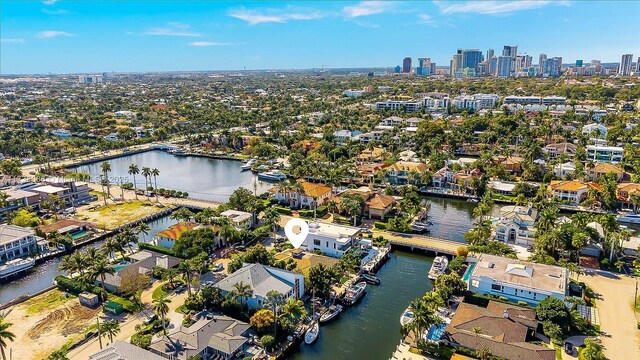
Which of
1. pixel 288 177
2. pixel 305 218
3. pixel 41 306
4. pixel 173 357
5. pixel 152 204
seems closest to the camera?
pixel 173 357

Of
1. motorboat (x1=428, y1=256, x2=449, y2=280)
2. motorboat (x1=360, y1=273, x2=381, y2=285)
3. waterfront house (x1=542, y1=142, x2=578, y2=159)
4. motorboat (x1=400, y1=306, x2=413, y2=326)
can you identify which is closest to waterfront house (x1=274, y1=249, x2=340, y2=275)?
motorboat (x1=360, y1=273, x2=381, y2=285)

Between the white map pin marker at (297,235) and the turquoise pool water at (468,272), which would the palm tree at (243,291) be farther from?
the turquoise pool water at (468,272)

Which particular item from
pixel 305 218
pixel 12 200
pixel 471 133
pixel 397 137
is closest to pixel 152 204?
pixel 12 200

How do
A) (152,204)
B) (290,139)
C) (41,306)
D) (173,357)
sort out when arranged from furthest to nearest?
(290,139)
(152,204)
(41,306)
(173,357)

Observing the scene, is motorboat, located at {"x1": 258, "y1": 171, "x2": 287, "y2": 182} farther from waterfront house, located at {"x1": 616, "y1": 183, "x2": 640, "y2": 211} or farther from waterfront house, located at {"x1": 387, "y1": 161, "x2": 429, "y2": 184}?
waterfront house, located at {"x1": 616, "y1": 183, "x2": 640, "y2": 211}

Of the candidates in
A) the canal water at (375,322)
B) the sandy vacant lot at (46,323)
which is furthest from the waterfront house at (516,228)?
the sandy vacant lot at (46,323)

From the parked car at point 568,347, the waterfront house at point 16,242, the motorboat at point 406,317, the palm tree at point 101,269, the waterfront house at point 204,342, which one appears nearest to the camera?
the waterfront house at point 204,342

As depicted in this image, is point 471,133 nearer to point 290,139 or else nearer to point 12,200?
point 290,139
